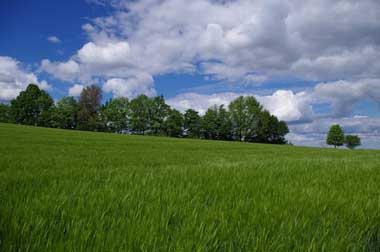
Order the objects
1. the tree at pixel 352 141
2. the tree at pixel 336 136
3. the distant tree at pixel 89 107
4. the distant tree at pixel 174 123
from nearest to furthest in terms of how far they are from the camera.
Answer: the distant tree at pixel 89 107 < the distant tree at pixel 174 123 < the tree at pixel 336 136 < the tree at pixel 352 141

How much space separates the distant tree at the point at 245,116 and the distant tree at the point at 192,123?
1514 centimetres

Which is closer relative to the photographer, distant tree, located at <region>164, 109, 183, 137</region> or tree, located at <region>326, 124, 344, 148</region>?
distant tree, located at <region>164, 109, 183, 137</region>

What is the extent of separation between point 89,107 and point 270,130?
2793 inches

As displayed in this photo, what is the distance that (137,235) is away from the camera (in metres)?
1.48

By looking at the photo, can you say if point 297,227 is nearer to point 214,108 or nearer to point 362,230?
point 362,230

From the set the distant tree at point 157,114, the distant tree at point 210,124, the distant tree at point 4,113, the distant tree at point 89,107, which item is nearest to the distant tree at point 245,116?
the distant tree at point 210,124

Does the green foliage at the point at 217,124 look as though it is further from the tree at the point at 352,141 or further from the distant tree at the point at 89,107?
the tree at the point at 352,141

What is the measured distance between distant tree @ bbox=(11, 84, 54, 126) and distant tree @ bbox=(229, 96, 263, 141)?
67.9 meters

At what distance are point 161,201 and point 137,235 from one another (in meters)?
0.82

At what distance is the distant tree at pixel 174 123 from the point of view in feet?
291

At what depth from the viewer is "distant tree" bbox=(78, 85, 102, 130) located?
273 ft

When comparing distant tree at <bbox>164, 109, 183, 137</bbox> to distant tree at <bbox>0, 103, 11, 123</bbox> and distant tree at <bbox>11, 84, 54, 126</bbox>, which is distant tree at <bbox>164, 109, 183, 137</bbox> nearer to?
distant tree at <bbox>11, 84, 54, 126</bbox>

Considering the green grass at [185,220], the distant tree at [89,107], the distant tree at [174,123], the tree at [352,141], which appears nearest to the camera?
the green grass at [185,220]

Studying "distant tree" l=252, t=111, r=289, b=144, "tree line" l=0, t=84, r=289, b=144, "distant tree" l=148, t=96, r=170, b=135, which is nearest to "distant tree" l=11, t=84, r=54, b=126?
"tree line" l=0, t=84, r=289, b=144
